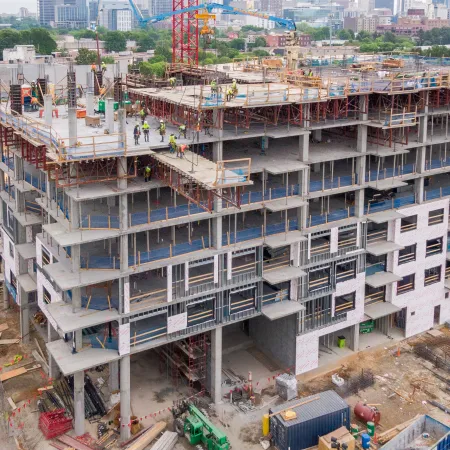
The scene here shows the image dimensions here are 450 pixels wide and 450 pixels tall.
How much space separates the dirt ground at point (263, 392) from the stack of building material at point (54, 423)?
2.15 ft

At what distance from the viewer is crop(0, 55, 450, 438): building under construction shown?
50438 mm

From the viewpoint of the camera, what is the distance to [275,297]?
5891 centimetres

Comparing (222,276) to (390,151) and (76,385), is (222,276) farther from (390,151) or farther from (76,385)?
(390,151)

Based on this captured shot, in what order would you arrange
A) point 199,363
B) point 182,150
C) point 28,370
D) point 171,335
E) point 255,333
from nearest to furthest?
point 182,150 → point 171,335 → point 199,363 → point 28,370 → point 255,333

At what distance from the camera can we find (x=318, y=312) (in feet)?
201

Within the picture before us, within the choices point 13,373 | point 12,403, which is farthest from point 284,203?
point 13,373

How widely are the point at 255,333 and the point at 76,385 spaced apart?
67.0 ft

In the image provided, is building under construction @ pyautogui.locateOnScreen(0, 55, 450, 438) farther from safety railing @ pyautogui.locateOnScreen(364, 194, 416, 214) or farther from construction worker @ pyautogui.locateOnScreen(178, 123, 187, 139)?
construction worker @ pyautogui.locateOnScreen(178, 123, 187, 139)

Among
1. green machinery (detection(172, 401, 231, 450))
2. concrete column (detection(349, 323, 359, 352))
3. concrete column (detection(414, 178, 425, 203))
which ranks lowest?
green machinery (detection(172, 401, 231, 450))

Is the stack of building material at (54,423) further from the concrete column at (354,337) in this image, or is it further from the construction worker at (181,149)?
the concrete column at (354,337)

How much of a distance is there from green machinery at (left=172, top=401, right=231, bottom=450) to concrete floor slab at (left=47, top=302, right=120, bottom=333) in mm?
10028

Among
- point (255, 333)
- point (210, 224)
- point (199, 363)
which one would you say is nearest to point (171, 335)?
point (199, 363)

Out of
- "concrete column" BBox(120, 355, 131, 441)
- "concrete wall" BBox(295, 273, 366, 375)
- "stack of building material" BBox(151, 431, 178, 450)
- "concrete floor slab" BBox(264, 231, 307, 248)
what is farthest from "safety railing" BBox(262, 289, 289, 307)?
"stack of building material" BBox(151, 431, 178, 450)

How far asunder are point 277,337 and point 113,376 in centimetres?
1566
